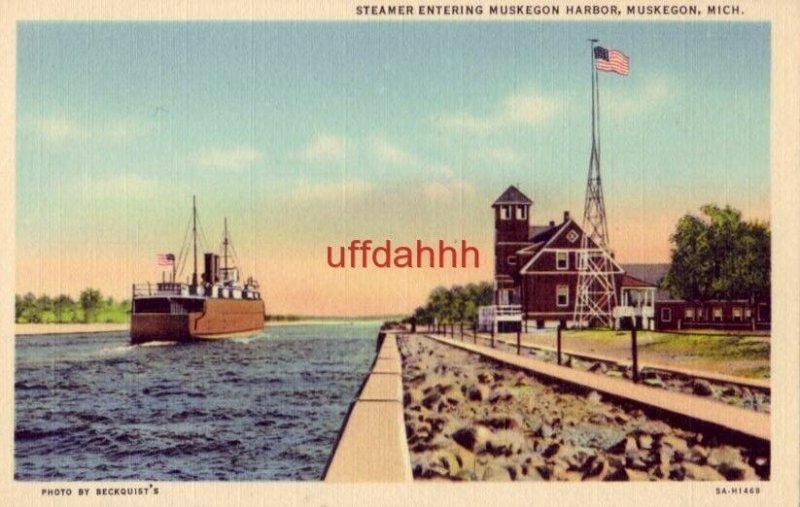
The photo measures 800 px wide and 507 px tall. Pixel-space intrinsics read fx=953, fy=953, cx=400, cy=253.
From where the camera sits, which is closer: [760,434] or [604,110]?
[760,434]

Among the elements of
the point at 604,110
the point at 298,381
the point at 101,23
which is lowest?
the point at 298,381

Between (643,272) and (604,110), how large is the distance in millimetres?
2063

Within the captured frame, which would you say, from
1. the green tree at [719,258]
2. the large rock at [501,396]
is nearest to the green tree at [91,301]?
the large rock at [501,396]

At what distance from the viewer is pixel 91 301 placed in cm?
1228

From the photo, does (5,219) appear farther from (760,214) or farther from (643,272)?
(760,214)

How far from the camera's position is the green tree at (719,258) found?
10.1m

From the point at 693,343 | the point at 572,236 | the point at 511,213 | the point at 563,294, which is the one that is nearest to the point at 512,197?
the point at 511,213

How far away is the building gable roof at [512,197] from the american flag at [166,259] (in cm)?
362

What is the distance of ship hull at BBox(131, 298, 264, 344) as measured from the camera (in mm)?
19000

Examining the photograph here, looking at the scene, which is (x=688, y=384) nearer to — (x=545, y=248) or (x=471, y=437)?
(x=545, y=248)

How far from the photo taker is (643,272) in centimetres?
1112

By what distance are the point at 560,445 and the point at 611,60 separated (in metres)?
3.98

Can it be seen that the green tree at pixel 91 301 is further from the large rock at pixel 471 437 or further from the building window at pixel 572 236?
the building window at pixel 572 236
